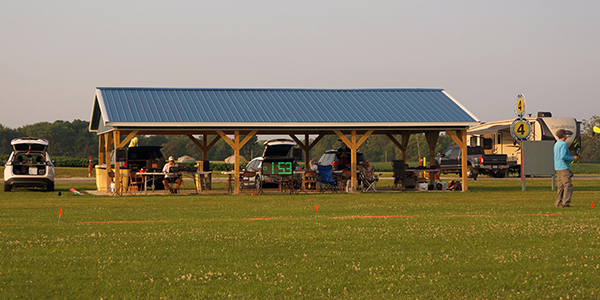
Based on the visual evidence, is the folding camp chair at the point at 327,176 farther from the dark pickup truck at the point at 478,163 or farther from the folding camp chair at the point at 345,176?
the dark pickup truck at the point at 478,163

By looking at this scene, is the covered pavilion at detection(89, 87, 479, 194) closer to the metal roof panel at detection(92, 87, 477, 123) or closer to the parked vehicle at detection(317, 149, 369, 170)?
the metal roof panel at detection(92, 87, 477, 123)

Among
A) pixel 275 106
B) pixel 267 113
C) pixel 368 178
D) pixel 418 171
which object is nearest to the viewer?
pixel 267 113

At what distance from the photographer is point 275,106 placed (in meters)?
25.3

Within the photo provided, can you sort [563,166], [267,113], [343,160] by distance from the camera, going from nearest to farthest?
[563,166], [267,113], [343,160]

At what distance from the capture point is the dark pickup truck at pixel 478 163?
117ft

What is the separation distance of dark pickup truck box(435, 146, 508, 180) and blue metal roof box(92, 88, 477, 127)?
9.08m

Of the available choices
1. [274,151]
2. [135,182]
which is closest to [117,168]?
[135,182]

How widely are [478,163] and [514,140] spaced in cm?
251

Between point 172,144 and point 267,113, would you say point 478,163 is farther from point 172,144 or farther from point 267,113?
point 172,144

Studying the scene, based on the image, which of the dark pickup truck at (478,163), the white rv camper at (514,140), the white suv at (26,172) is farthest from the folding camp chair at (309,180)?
the white rv camper at (514,140)

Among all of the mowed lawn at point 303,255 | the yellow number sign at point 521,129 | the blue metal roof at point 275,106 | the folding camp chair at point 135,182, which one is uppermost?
the blue metal roof at point 275,106

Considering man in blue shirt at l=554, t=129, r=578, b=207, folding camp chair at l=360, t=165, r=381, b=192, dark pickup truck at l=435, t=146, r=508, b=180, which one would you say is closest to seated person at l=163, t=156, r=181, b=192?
folding camp chair at l=360, t=165, r=381, b=192

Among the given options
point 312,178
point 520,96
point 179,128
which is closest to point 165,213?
point 179,128

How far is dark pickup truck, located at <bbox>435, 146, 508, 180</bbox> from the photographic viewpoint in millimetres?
35594
